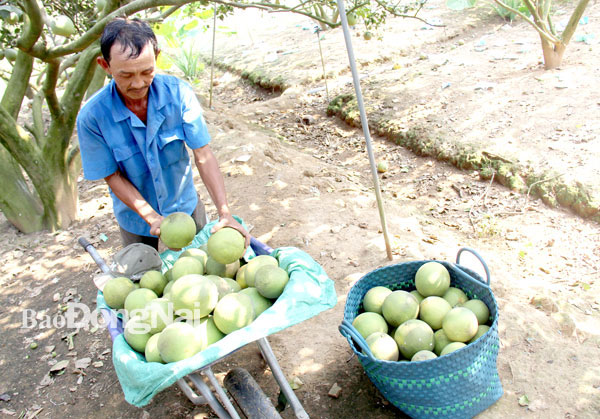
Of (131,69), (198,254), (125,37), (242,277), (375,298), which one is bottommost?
(375,298)

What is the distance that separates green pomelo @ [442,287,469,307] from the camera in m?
2.66

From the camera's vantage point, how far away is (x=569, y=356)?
2.80m

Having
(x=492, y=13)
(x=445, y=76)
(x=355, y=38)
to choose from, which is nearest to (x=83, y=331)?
(x=445, y=76)

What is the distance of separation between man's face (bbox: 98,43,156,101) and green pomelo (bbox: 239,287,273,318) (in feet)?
3.77

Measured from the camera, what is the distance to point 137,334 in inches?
79.8

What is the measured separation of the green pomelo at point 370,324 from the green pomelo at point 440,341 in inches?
10.3

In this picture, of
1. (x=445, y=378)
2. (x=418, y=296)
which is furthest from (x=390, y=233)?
(x=445, y=378)

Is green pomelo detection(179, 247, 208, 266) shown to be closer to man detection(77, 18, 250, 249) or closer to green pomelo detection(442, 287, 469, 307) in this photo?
man detection(77, 18, 250, 249)

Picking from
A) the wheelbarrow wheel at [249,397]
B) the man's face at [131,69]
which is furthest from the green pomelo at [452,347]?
the man's face at [131,69]

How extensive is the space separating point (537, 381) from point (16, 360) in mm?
3541

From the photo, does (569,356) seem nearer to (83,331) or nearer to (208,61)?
(83,331)

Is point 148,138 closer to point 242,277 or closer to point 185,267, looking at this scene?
point 185,267

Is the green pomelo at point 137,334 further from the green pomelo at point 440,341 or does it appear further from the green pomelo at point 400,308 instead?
the green pomelo at point 440,341

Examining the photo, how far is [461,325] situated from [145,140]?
1945 millimetres
